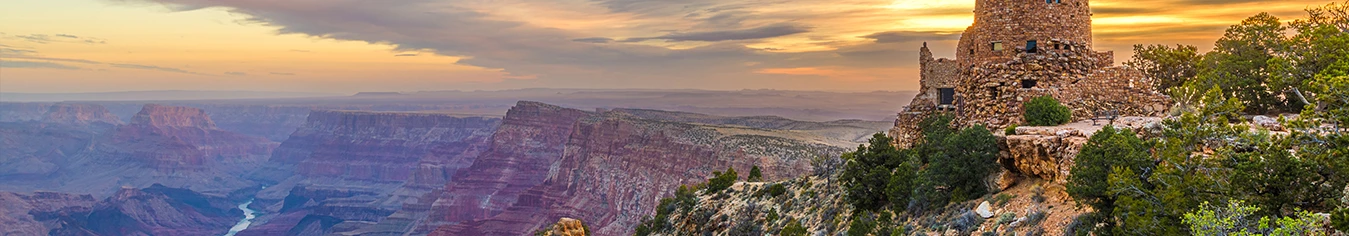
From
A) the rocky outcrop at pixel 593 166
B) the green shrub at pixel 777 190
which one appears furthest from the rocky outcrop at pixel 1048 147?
the rocky outcrop at pixel 593 166

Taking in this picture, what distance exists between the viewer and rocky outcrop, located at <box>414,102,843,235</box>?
8281 centimetres

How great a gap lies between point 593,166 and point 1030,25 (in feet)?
309

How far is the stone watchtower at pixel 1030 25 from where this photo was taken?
23.1 metres

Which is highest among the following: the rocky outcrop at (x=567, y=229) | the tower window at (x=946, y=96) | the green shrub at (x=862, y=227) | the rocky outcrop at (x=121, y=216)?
the tower window at (x=946, y=96)

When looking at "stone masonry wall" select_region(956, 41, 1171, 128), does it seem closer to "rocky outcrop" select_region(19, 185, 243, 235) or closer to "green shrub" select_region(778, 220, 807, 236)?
"green shrub" select_region(778, 220, 807, 236)

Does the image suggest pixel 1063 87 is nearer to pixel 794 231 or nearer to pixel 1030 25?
pixel 1030 25

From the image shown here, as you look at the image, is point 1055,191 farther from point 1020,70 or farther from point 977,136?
point 1020,70

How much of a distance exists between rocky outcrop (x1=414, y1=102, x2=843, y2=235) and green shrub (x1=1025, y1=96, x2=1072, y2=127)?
155ft

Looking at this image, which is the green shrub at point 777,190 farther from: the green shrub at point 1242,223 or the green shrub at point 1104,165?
the green shrub at point 1242,223

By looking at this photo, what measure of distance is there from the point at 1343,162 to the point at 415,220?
492 feet

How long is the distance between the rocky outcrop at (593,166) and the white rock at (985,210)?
4966 centimetres

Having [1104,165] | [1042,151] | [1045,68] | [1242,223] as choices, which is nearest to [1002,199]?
[1042,151]

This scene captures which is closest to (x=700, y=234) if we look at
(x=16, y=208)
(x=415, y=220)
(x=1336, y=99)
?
(x=1336, y=99)

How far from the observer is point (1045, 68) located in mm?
22984
